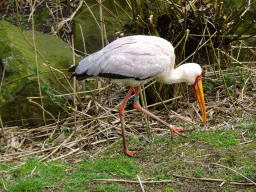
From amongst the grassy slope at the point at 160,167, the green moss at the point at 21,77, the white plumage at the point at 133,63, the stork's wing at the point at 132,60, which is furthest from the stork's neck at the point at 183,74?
the green moss at the point at 21,77

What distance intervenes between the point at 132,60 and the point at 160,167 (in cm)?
125

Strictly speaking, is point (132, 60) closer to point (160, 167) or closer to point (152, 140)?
point (152, 140)

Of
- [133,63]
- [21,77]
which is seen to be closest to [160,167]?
[133,63]

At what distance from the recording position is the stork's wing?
12.7 ft

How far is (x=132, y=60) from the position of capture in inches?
153

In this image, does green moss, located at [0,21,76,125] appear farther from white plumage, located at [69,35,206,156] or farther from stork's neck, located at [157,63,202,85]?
stork's neck, located at [157,63,202,85]

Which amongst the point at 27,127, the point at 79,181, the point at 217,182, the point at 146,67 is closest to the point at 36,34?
the point at 27,127

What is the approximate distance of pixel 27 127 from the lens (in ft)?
16.9

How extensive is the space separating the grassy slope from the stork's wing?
3.10 ft

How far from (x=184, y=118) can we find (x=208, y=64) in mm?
1772

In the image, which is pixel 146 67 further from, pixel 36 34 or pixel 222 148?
pixel 36 34

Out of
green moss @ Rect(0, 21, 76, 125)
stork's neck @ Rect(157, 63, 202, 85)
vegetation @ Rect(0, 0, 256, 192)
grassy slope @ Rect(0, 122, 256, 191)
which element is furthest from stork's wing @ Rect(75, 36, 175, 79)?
green moss @ Rect(0, 21, 76, 125)

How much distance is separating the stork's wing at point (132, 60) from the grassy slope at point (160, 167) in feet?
3.10

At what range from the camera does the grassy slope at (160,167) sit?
125 inches
